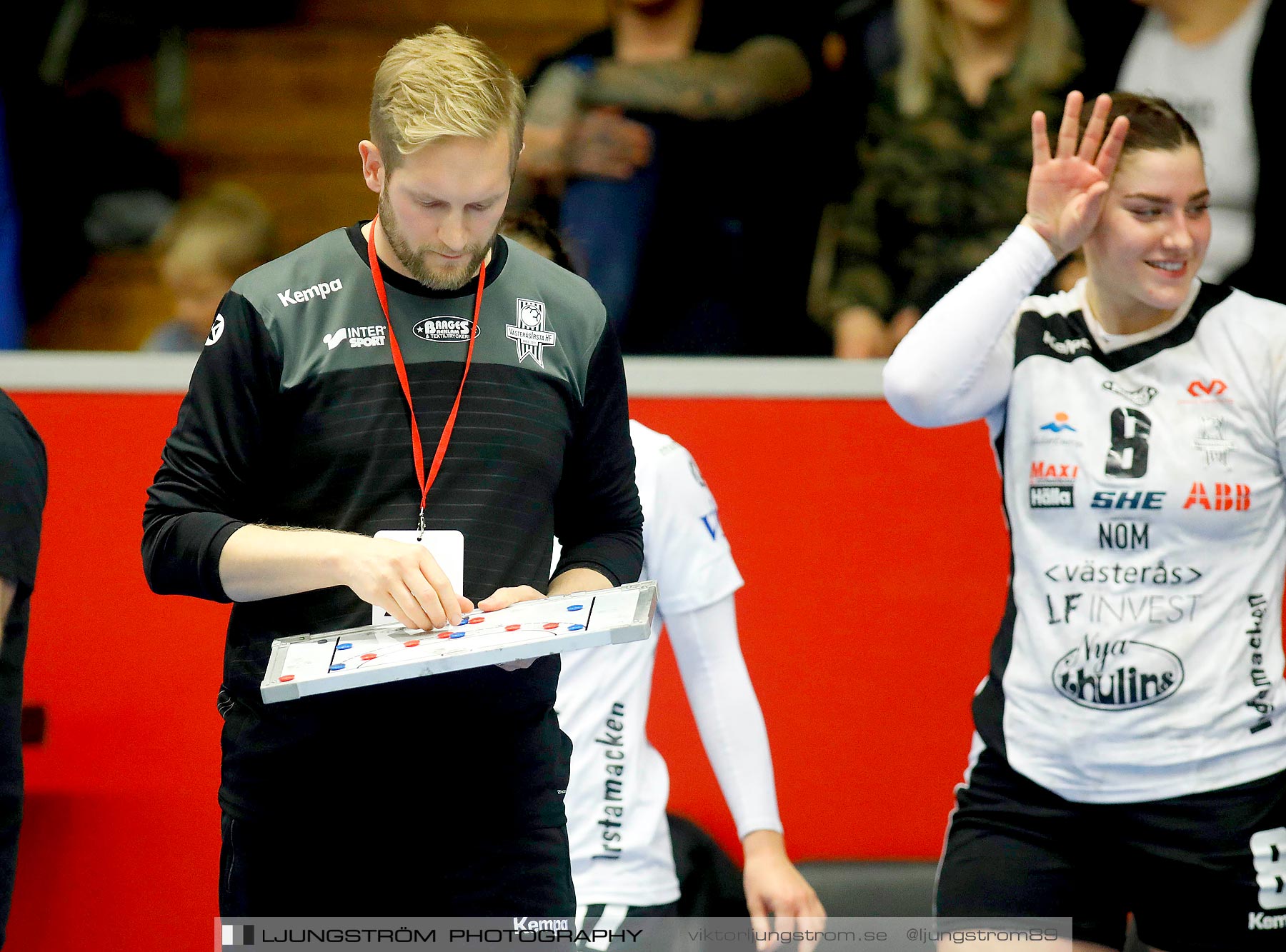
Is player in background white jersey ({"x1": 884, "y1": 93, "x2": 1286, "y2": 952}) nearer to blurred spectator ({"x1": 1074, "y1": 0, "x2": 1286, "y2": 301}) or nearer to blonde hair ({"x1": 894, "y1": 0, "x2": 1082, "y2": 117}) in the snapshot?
blurred spectator ({"x1": 1074, "y1": 0, "x2": 1286, "y2": 301})

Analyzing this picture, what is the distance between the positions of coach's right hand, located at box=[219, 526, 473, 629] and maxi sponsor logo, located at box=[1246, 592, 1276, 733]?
1.26 metres

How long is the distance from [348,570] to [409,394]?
0.83ft

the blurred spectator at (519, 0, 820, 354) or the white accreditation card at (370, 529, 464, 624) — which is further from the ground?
the blurred spectator at (519, 0, 820, 354)

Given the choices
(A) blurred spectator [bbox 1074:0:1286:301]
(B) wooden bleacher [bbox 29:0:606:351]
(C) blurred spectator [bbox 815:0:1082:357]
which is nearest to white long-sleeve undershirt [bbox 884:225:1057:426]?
(C) blurred spectator [bbox 815:0:1082:357]

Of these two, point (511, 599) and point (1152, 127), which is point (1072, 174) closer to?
point (1152, 127)

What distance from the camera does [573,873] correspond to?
230 centimetres

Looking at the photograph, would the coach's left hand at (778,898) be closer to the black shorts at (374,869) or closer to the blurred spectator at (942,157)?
the black shorts at (374,869)

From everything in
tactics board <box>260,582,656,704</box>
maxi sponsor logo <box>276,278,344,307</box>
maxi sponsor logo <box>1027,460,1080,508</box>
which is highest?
maxi sponsor logo <box>276,278,344,307</box>

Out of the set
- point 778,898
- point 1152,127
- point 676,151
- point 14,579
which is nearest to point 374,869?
point 14,579

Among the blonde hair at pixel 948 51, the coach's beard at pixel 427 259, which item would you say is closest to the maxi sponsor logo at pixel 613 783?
the coach's beard at pixel 427 259

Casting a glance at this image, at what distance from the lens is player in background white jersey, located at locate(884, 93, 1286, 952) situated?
2096 mm

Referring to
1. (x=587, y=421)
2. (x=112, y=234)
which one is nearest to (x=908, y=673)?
(x=587, y=421)

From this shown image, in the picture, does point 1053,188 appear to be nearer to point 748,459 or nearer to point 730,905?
point 748,459

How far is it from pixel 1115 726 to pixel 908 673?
108 centimetres
